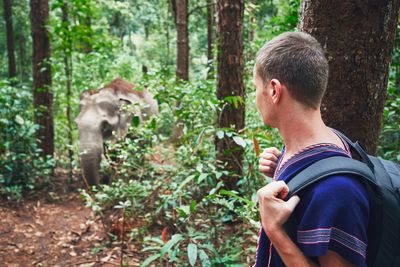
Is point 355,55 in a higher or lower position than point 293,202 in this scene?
higher

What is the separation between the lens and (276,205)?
1.21m

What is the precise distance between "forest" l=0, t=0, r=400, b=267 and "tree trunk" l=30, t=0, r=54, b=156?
2 centimetres

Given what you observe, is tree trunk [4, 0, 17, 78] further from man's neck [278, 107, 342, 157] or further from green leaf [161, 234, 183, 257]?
man's neck [278, 107, 342, 157]

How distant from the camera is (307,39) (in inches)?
53.7

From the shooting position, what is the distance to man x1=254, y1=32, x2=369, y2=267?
44.3 inches

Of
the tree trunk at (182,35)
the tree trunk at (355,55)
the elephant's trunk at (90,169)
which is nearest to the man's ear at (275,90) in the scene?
the tree trunk at (355,55)

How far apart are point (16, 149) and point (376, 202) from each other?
5752 mm

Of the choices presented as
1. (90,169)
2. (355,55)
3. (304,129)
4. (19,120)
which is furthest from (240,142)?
(19,120)

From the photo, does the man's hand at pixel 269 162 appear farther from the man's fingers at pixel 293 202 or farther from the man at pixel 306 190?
the man's fingers at pixel 293 202

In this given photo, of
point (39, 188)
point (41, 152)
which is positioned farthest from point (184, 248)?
point (41, 152)

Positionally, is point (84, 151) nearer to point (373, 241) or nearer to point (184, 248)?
point (184, 248)

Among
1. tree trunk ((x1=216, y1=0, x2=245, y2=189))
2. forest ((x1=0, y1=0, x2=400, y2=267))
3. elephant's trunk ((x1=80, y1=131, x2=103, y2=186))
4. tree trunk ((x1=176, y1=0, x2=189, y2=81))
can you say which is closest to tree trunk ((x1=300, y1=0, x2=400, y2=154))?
forest ((x1=0, y1=0, x2=400, y2=267))

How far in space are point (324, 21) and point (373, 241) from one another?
1.26m

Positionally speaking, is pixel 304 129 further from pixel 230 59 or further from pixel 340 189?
pixel 230 59
